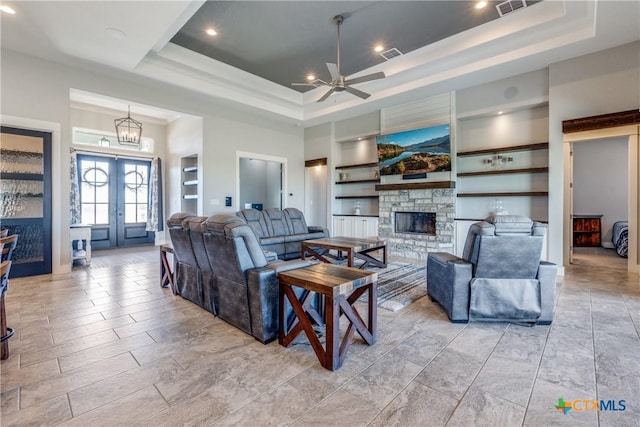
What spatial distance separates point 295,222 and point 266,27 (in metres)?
3.55

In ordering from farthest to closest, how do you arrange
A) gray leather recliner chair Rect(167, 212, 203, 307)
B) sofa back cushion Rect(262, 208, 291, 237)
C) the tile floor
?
sofa back cushion Rect(262, 208, 291, 237)
gray leather recliner chair Rect(167, 212, 203, 307)
the tile floor

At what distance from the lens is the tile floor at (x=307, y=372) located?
5.28 ft

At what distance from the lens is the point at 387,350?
2.32 meters

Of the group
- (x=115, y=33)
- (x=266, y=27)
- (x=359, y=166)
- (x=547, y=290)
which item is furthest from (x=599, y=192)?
(x=115, y=33)

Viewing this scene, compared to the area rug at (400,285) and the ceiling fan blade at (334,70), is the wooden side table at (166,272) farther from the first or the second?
the ceiling fan blade at (334,70)

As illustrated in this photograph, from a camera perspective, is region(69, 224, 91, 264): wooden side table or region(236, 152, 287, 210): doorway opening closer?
region(69, 224, 91, 264): wooden side table

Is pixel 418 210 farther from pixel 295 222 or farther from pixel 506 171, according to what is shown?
pixel 295 222

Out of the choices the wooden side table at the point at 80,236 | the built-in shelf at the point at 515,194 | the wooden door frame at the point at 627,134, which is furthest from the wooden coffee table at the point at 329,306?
the wooden side table at the point at 80,236

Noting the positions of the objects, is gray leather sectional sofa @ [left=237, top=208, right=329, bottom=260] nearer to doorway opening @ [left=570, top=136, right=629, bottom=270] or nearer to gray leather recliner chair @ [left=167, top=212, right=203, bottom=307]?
gray leather recliner chair @ [left=167, top=212, right=203, bottom=307]

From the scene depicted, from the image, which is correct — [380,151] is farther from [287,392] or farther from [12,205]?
[12,205]

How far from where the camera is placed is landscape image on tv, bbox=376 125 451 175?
238 inches

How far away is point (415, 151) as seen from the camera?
636 centimetres

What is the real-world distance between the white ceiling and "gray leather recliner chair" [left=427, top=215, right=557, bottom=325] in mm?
3069

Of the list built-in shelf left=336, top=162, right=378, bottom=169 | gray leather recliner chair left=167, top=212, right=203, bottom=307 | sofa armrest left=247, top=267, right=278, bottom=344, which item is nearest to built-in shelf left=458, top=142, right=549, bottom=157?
built-in shelf left=336, top=162, right=378, bottom=169
